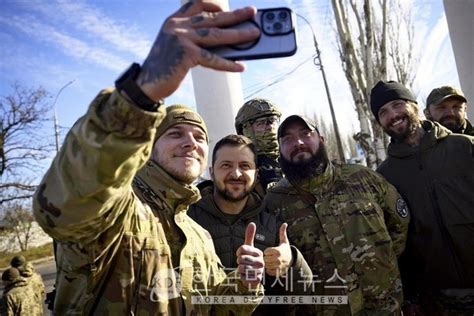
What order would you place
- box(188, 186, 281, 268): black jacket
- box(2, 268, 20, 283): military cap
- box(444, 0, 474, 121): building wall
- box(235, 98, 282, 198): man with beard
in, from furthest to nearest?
1. box(2, 268, 20, 283): military cap
2. box(444, 0, 474, 121): building wall
3. box(235, 98, 282, 198): man with beard
4. box(188, 186, 281, 268): black jacket

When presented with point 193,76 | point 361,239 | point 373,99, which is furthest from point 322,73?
point 361,239

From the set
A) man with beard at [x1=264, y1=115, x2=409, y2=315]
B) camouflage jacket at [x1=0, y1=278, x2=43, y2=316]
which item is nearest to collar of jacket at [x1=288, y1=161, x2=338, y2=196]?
man with beard at [x1=264, y1=115, x2=409, y2=315]

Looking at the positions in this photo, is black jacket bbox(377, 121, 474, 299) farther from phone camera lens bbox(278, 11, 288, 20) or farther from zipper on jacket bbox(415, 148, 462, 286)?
phone camera lens bbox(278, 11, 288, 20)

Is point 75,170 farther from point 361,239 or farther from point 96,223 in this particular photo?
point 361,239

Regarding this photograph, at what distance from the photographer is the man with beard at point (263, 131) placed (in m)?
3.29

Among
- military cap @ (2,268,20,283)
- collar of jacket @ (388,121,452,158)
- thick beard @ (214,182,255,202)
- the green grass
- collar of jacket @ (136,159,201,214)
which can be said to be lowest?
the green grass

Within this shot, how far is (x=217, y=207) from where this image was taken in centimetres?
234

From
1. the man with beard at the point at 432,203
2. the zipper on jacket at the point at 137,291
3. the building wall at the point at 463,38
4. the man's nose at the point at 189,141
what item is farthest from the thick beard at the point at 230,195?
the building wall at the point at 463,38

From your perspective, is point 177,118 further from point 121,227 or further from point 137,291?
point 137,291

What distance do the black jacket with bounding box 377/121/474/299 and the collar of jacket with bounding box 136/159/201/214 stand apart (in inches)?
70.3

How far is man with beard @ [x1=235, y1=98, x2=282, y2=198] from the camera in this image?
329 cm

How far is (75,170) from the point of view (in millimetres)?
943

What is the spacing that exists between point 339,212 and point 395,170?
2.46ft

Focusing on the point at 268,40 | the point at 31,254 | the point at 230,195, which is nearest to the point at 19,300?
the point at 230,195
